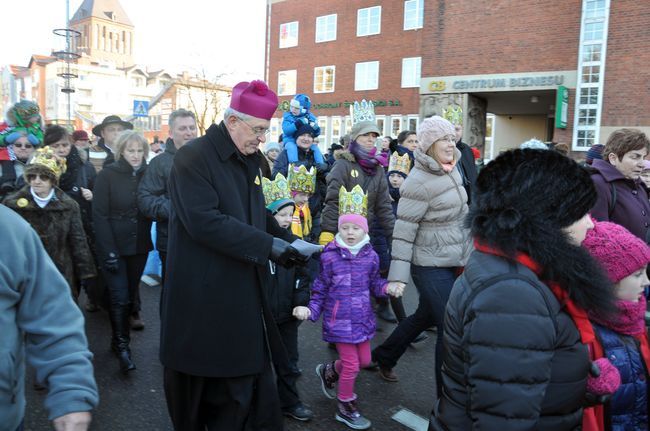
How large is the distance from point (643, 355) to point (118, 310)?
3.91m

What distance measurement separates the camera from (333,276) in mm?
3949

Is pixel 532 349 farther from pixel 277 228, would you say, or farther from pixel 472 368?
pixel 277 228

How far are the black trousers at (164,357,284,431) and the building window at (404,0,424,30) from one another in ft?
96.4

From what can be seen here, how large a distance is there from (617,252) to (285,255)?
4.65 ft

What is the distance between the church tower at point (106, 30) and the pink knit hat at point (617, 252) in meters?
93.6

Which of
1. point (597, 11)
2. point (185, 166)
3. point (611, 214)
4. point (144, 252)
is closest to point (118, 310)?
point (144, 252)

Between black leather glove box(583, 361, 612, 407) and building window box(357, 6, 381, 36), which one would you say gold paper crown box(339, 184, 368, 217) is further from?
building window box(357, 6, 381, 36)

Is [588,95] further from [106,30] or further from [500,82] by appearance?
[106,30]

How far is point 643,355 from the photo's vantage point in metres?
2.19

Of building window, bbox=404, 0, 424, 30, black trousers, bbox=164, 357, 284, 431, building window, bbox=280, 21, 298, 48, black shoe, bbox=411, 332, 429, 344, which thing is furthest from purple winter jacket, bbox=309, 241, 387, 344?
building window, bbox=280, 21, 298, 48

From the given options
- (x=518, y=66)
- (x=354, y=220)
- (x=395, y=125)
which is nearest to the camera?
(x=354, y=220)

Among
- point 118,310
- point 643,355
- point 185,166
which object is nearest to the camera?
point 643,355

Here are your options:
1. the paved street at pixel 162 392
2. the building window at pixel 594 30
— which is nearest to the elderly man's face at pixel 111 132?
the paved street at pixel 162 392

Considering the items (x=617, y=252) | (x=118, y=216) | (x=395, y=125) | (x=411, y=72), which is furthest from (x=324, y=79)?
(x=617, y=252)
